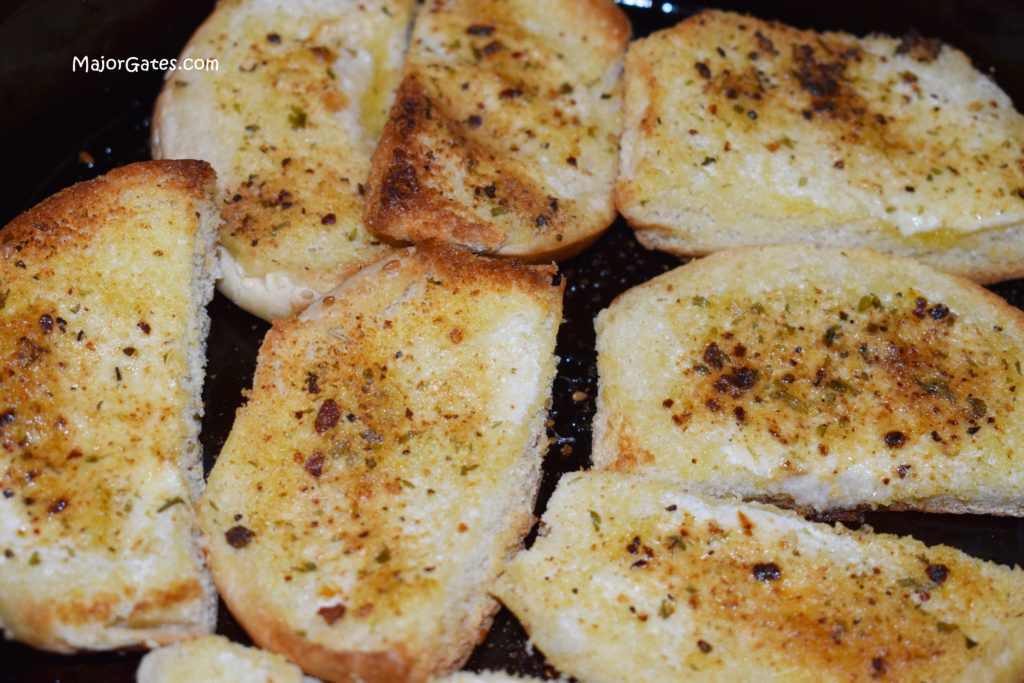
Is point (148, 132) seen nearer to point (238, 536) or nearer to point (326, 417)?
point (326, 417)

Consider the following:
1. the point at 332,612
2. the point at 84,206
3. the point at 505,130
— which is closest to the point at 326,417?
the point at 332,612

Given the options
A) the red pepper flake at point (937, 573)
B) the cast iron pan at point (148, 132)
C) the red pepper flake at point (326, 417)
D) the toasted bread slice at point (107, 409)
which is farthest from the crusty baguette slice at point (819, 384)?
the toasted bread slice at point (107, 409)

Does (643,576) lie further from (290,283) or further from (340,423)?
(290,283)

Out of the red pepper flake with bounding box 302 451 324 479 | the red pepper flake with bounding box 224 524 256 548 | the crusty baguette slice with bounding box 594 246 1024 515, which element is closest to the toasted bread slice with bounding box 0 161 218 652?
the red pepper flake with bounding box 224 524 256 548

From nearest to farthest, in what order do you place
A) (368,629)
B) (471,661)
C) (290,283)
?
(368,629), (471,661), (290,283)

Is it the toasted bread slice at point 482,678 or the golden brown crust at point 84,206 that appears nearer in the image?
the toasted bread slice at point 482,678

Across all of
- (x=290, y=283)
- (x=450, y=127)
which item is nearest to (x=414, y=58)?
(x=450, y=127)

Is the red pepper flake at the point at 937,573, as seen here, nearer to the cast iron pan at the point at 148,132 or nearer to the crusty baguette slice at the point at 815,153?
Answer: the cast iron pan at the point at 148,132
